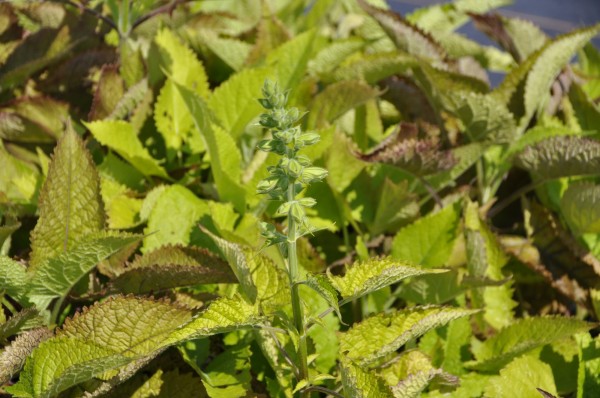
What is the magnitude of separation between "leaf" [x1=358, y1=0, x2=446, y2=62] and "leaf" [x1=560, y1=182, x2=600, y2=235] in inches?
13.6

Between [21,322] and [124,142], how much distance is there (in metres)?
0.36

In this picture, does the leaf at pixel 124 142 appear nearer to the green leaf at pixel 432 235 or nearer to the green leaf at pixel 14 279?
the green leaf at pixel 14 279

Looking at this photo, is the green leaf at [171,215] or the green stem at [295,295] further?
the green leaf at [171,215]

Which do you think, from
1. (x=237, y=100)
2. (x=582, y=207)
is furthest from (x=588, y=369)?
(x=237, y=100)

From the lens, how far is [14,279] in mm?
928

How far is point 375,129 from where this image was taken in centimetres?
141

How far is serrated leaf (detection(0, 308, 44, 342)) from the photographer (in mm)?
897

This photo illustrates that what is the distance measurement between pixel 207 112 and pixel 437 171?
0.36m

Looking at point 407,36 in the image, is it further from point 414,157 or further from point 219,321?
point 219,321

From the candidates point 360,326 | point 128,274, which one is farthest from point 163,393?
point 360,326

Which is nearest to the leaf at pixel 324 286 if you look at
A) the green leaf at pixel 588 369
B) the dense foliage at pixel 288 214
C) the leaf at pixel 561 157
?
the dense foliage at pixel 288 214

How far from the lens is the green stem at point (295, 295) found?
2.58 ft

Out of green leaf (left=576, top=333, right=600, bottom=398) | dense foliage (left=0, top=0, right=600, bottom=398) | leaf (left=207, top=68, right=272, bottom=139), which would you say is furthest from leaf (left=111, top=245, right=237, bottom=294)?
green leaf (left=576, top=333, right=600, bottom=398)

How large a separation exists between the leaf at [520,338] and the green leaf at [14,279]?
0.62 meters
